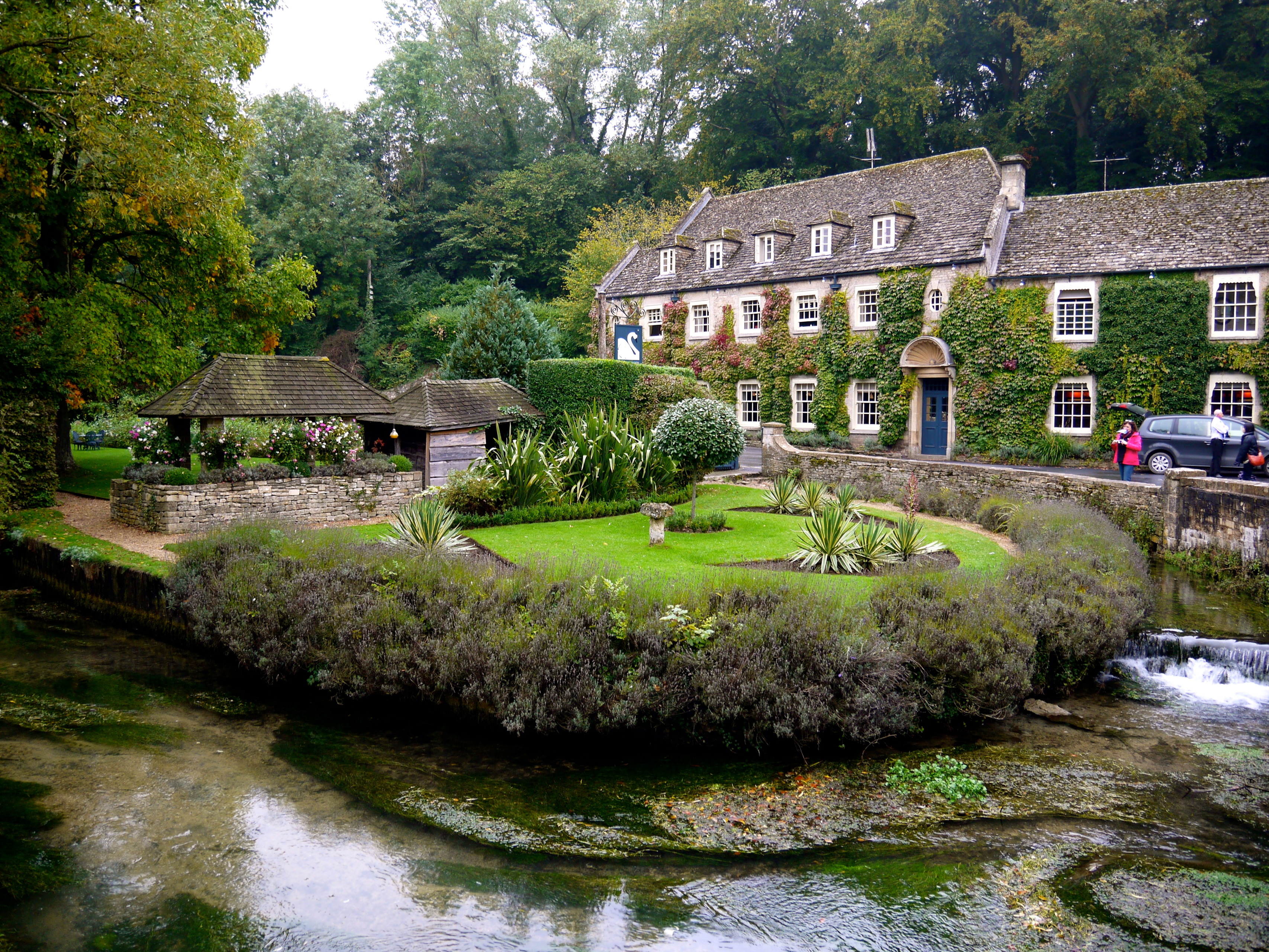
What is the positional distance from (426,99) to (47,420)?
35970 millimetres

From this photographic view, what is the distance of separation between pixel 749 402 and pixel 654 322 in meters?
5.81

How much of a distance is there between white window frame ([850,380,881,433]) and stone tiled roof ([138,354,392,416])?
18.3 meters

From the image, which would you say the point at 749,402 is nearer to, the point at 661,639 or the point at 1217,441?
the point at 1217,441

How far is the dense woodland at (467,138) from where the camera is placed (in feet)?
56.2

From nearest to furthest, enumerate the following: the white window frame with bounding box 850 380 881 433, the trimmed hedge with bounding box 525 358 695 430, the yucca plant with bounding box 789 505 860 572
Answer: the yucca plant with bounding box 789 505 860 572, the trimmed hedge with bounding box 525 358 695 430, the white window frame with bounding box 850 380 881 433

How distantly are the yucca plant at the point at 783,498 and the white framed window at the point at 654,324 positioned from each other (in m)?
18.2

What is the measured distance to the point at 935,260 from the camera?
91.5 feet

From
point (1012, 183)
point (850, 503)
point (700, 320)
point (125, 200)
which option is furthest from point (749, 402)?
point (125, 200)

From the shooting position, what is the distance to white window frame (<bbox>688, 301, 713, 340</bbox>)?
34312 millimetres

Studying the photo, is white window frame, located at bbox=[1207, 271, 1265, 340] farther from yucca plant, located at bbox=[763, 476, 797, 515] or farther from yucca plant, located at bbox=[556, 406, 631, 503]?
yucca plant, located at bbox=[556, 406, 631, 503]

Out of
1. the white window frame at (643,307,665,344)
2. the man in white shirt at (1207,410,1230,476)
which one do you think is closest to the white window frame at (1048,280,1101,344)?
the man in white shirt at (1207,410,1230,476)

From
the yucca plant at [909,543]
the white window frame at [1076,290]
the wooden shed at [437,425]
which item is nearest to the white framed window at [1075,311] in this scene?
the white window frame at [1076,290]

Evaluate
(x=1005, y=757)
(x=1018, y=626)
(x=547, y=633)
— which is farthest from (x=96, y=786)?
(x=1018, y=626)

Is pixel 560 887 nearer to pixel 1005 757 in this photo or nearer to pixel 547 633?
pixel 547 633
